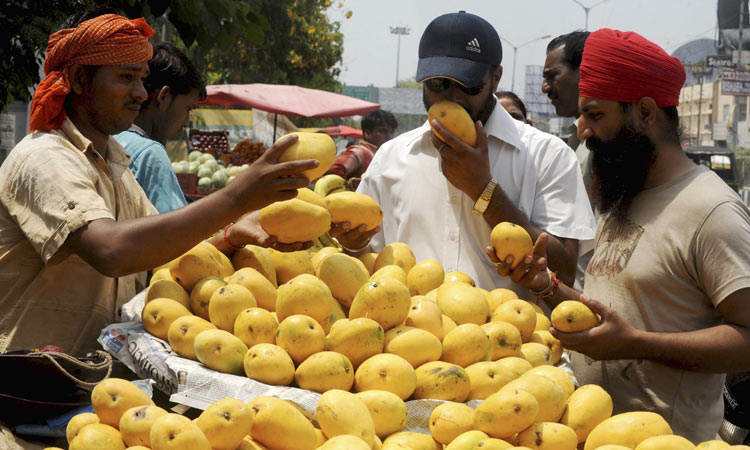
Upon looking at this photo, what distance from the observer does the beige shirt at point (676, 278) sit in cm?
238

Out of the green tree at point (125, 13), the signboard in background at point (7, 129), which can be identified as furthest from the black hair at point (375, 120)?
the green tree at point (125, 13)

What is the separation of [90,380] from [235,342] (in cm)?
45

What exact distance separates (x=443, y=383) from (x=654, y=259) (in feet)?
2.84

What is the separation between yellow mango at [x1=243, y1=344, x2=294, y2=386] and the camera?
2262 mm

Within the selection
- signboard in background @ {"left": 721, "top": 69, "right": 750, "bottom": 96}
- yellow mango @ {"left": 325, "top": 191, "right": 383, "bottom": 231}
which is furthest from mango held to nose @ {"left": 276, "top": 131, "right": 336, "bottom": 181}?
signboard in background @ {"left": 721, "top": 69, "right": 750, "bottom": 96}

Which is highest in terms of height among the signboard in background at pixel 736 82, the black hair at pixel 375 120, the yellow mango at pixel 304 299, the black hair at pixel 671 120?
the black hair at pixel 671 120

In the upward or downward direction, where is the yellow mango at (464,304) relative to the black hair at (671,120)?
downward

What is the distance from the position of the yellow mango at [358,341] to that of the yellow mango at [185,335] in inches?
18.2

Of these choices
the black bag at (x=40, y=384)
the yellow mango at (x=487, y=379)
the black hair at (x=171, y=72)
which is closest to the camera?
the black bag at (x=40, y=384)

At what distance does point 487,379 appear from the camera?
235 cm

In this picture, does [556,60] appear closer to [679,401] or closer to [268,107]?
[679,401]

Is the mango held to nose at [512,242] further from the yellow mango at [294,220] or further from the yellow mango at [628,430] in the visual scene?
the yellow mango at [628,430]

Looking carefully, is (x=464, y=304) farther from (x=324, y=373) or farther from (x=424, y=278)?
(x=324, y=373)

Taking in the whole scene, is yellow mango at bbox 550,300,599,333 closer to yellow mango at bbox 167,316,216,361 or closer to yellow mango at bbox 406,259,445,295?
yellow mango at bbox 406,259,445,295
